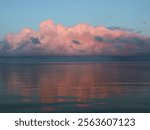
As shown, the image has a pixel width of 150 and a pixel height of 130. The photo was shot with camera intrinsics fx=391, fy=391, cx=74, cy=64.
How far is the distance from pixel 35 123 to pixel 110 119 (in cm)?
220

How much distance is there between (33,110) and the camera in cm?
1611

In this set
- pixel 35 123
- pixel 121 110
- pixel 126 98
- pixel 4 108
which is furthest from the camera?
pixel 126 98

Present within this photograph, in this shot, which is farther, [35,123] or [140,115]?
[140,115]

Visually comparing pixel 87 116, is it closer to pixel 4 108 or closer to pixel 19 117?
pixel 19 117

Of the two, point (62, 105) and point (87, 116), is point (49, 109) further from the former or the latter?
point (87, 116)

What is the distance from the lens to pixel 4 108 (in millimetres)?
16922

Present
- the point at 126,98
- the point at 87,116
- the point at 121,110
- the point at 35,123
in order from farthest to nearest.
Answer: the point at 126,98
the point at 121,110
the point at 87,116
the point at 35,123

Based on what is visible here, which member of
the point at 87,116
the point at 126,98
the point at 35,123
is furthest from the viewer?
the point at 126,98

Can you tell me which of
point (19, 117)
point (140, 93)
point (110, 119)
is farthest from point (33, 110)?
point (140, 93)

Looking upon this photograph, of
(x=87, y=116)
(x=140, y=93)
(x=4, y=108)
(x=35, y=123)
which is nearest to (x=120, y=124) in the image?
(x=87, y=116)

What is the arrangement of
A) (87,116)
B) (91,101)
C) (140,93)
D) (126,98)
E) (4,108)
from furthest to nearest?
(140,93), (126,98), (91,101), (4,108), (87,116)

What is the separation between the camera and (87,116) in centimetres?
1209

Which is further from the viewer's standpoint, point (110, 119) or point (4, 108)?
point (4, 108)

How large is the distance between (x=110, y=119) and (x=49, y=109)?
5.08 m
